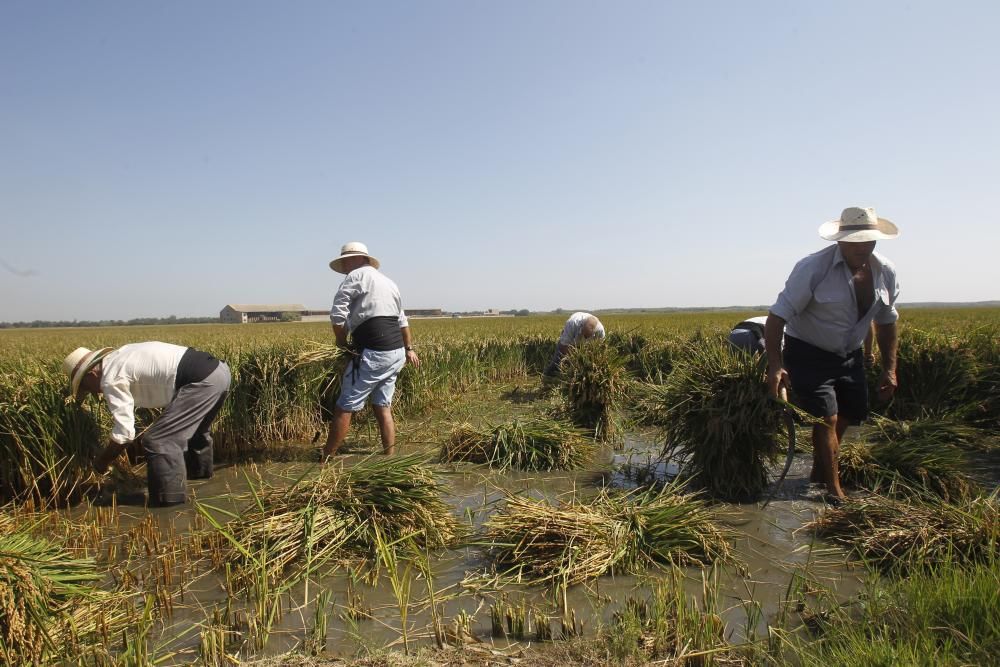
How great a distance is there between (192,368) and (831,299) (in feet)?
15.6

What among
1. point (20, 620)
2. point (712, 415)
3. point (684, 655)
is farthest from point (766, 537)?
point (20, 620)

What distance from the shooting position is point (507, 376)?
11.4 m

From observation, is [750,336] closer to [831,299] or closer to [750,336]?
[750,336]

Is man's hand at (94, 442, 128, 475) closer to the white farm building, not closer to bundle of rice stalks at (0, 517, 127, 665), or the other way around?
bundle of rice stalks at (0, 517, 127, 665)

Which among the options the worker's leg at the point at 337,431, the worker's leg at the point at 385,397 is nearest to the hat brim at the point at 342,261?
the worker's leg at the point at 385,397

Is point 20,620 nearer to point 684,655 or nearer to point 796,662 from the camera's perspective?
point 684,655

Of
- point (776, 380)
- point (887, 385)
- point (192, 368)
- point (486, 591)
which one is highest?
point (192, 368)

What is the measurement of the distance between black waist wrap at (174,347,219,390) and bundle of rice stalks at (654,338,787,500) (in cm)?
371

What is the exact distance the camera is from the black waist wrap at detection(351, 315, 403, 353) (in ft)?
17.1

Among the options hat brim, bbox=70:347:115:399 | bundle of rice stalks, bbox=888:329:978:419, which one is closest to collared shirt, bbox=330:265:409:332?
hat brim, bbox=70:347:115:399

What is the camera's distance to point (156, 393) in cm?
426

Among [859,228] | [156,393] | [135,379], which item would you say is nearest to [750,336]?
[859,228]

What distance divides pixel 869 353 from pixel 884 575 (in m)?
2.31

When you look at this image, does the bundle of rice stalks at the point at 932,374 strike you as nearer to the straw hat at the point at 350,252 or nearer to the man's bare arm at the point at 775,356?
the man's bare arm at the point at 775,356
